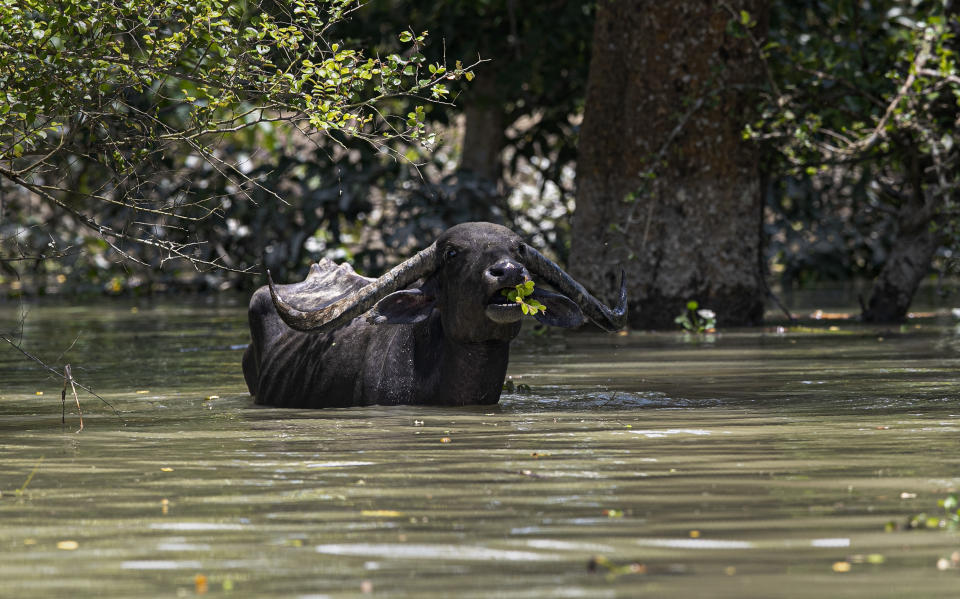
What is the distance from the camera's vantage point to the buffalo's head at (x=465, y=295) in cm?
787

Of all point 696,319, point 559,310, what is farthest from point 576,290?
point 696,319

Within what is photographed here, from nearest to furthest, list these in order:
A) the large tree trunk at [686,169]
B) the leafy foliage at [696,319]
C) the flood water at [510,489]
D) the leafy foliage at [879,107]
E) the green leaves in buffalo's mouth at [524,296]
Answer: the flood water at [510,489], the green leaves in buffalo's mouth at [524,296], the leafy foliage at [879,107], the leafy foliage at [696,319], the large tree trunk at [686,169]

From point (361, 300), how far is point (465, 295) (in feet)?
1.99

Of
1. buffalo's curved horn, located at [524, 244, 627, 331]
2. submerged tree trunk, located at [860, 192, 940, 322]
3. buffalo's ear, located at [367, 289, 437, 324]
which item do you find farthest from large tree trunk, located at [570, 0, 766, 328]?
buffalo's ear, located at [367, 289, 437, 324]

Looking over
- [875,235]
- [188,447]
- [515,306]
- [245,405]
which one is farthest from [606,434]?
[875,235]

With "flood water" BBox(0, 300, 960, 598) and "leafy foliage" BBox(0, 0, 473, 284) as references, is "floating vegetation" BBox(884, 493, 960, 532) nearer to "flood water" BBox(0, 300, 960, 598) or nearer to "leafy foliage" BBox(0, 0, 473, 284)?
"flood water" BBox(0, 300, 960, 598)

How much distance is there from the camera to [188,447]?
674 cm

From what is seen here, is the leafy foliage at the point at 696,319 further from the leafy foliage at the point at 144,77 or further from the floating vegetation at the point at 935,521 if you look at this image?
the floating vegetation at the point at 935,521

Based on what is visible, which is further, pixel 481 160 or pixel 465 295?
pixel 481 160

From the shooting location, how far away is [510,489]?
544 centimetres

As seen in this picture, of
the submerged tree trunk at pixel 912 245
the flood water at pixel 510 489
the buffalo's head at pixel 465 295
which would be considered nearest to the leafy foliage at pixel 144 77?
the buffalo's head at pixel 465 295

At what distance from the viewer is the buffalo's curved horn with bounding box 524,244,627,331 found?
325 inches

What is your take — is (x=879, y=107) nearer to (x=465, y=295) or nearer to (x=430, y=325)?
(x=430, y=325)

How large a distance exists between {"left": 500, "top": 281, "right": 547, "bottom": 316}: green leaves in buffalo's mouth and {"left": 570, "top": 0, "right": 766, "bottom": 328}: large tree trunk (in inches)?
233
